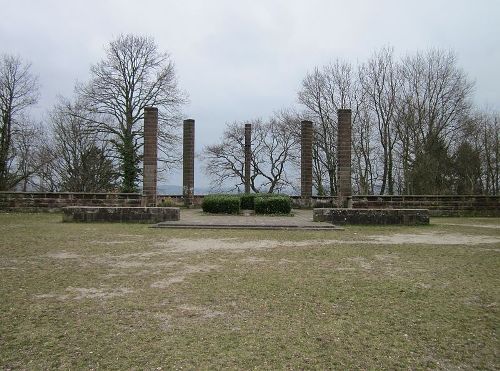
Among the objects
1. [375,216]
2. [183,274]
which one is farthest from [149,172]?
[183,274]

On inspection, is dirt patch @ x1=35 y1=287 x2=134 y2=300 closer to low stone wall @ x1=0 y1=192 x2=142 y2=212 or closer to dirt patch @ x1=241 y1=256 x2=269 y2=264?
dirt patch @ x1=241 y1=256 x2=269 y2=264

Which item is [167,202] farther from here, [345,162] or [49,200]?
[345,162]

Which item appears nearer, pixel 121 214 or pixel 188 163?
pixel 121 214

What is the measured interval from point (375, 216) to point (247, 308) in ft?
38.6

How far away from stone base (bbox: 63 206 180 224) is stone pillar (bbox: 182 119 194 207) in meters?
11.4

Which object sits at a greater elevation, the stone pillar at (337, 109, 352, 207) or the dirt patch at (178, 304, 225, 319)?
the stone pillar at (337, 109, 352, 207)

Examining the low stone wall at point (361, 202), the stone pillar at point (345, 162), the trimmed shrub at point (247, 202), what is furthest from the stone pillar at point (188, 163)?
the stone pillar at point (345, 162)

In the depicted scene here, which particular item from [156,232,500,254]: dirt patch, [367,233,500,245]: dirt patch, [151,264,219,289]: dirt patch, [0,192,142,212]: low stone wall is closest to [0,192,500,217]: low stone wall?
[0,192,142,212]: low stone wall

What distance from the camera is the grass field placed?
3295mm

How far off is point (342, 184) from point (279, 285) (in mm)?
14722

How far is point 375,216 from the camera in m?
15.3

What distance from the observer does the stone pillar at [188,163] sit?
2683cm

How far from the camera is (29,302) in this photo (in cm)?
462

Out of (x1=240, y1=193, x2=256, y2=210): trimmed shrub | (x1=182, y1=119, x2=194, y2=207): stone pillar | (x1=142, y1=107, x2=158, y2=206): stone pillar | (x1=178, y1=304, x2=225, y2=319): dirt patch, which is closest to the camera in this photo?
(x1=178, y1=304, x2=225, y2=319): dirt patch
